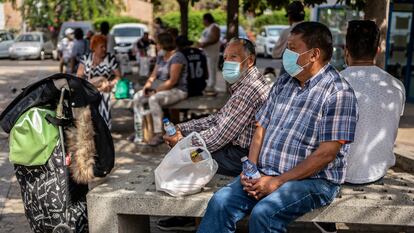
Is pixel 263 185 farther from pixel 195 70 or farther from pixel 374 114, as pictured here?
pixel 195 70

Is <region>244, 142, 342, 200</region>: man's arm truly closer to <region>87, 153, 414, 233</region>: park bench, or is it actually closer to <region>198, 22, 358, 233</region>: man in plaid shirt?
<region>198, 22, 358, 233</region>: man in plaid shirt

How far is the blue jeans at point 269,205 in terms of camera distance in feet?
10.3

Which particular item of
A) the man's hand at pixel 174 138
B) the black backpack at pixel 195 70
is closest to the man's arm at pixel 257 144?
the man's hand at pixel 174 138

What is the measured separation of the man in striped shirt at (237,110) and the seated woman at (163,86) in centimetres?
302

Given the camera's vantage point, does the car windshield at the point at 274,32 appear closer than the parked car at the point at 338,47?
No

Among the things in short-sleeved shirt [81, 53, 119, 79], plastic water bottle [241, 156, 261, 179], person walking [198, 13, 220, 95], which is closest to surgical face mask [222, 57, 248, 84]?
plastic water bottle [241, 156, 261, 179]

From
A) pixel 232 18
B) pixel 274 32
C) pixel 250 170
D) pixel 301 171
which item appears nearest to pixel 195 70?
pixel 232 18

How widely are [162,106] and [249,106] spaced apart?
3.36 m

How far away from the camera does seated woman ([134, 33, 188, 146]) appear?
7059mm

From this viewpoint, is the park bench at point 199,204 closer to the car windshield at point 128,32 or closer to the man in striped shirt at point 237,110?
the man in striped shirt at point 237,110

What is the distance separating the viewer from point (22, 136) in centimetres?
362

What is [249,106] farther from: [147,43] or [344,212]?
[147,43]

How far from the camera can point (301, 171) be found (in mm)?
3225

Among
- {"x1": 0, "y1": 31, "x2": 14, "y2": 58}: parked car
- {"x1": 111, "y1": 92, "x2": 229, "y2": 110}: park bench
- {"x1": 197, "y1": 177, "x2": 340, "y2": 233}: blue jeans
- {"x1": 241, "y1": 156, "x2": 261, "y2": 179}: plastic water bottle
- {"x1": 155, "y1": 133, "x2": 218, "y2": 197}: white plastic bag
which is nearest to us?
{"x1": 197, "y1": 177, "x2": 340, "y2": 233}: blue jeans
